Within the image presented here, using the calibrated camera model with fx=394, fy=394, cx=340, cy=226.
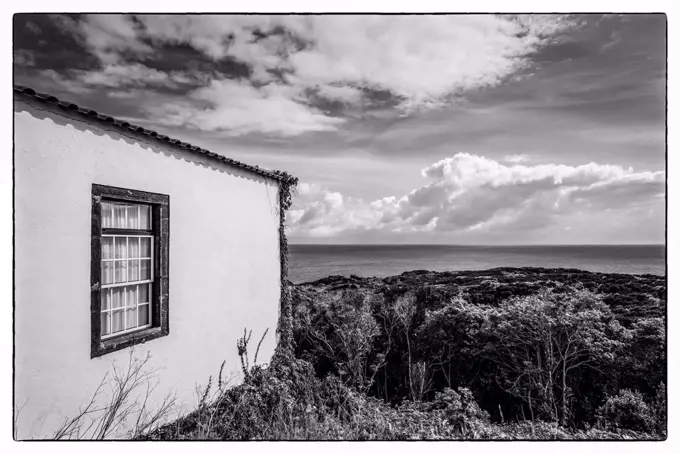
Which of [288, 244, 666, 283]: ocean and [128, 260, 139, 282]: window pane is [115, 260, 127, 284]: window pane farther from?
[288, 244, 666, 283]: ocean

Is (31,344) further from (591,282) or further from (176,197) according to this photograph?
(591,282)

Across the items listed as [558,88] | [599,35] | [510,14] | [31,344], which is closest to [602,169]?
[558,88]

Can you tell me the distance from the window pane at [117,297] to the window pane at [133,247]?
335mm

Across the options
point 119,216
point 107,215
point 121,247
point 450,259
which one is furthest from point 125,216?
point 450,259

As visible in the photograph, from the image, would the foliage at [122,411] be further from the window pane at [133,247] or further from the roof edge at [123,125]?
the roof edge at [123,125]

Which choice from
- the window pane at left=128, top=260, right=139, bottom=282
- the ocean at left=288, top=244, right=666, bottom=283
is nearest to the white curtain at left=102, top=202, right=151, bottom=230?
the window pane at left=128, top=260, right=139, bottom=282

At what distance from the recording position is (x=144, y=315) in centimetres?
412

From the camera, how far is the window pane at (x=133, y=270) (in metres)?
3.94

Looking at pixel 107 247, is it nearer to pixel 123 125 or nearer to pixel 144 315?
pixel 144 315

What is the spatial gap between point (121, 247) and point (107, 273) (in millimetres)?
292

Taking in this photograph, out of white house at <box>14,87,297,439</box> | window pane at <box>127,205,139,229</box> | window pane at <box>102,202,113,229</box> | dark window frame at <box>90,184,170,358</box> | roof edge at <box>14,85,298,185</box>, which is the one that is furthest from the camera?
window pane at <box>127,205,139,229</box>

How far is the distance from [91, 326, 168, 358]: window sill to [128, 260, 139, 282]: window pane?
536mm

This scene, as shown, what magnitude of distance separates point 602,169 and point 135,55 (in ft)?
21.4

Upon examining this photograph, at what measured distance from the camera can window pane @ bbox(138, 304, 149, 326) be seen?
4.09 metres
